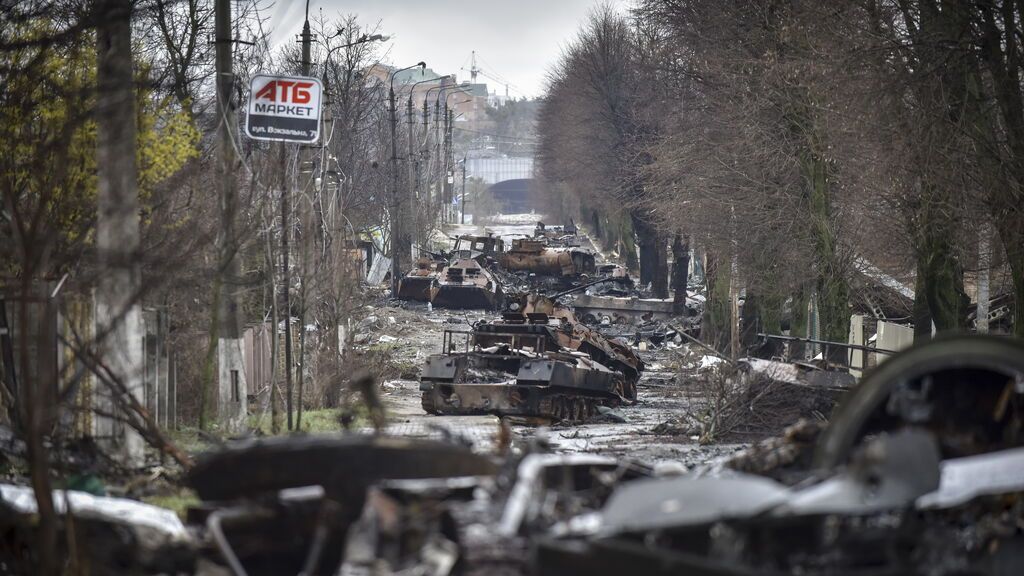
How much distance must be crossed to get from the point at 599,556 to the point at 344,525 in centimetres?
131

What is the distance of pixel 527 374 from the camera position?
21203mm

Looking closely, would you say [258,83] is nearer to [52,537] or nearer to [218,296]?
[218,296]

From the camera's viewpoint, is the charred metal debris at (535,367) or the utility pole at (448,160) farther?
the utility pole at (448,160)

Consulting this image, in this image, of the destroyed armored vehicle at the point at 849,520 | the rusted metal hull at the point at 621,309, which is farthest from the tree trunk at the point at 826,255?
the destroyed armored vehicle at the point at 849,520

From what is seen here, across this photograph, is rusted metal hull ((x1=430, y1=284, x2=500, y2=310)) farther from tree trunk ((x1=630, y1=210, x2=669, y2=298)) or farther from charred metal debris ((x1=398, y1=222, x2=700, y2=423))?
tree trunk ((x1=630, y1=210, x2=669, y2=298))

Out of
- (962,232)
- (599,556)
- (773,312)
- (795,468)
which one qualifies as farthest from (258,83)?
(773,312)

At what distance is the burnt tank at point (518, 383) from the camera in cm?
2125

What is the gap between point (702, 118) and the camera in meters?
33.4

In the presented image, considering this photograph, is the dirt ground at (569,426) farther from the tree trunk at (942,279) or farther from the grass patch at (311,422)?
the tree trunk at (942,279)

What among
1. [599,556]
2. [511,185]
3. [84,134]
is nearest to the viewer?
[599,556]

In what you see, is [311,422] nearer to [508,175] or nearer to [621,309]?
[621,309]

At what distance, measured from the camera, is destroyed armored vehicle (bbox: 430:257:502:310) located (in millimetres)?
46094

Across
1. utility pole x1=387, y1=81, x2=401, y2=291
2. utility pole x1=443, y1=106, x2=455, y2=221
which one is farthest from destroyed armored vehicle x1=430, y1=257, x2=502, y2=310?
utility pole x1=443, y1=106, x2=455, y2=221

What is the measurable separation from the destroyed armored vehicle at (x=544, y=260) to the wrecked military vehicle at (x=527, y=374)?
28166mm
